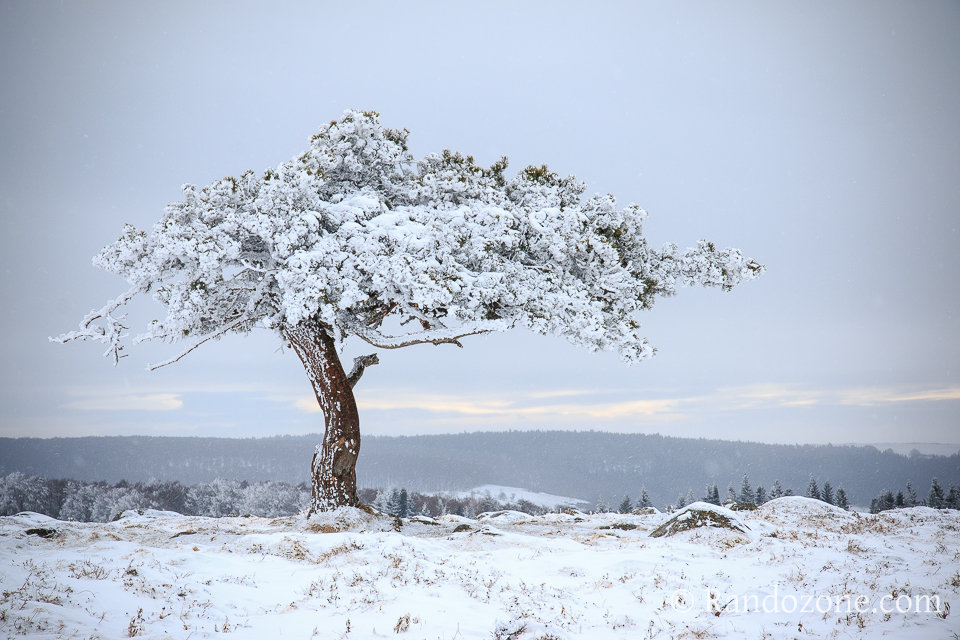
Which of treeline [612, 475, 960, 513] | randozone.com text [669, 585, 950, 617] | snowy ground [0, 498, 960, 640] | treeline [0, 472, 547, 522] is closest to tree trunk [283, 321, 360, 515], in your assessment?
snowy ground [0, 498, 960, 640]

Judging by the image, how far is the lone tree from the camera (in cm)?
1412

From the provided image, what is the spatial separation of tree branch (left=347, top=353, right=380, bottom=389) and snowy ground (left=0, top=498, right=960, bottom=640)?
223 inches

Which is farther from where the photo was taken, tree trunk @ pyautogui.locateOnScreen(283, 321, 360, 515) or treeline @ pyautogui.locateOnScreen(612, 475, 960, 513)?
treeline @ pyautogui.locateOnScreen(612, 475, 960, 513)

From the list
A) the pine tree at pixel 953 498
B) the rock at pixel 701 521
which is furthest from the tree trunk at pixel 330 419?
the pine tree at pixel 953 498

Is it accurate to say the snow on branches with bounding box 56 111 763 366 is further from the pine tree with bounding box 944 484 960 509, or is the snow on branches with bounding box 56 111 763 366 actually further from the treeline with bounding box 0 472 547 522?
the treeline with bounding box 0 472 547 522

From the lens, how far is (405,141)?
17.4 meters

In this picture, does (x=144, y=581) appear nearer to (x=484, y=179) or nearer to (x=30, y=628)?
(x=30, y=628)

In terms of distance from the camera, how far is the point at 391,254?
14133 mm

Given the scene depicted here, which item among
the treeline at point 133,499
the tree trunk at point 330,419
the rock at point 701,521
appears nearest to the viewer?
the rock at point 701,521

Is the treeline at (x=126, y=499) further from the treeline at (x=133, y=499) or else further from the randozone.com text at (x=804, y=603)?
the randozone.com text at (x=804, y=603)

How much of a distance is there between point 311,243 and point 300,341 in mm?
3298

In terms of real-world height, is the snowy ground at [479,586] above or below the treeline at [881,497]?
above

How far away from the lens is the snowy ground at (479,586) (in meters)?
6.75

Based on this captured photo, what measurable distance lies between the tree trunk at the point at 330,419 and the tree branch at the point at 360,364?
65cm
